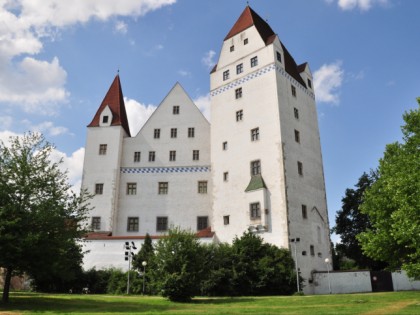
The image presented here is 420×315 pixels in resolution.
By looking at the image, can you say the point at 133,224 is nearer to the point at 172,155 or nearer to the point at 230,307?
the point at 172,155

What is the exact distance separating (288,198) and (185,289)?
1420cm

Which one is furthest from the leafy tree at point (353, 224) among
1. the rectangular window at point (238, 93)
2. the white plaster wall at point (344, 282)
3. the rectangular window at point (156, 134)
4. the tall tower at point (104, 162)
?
the tall tower at point (104, 162)

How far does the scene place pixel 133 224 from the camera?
126 ft

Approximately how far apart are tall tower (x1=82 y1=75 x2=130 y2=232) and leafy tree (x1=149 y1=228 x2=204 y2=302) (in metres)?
17.5

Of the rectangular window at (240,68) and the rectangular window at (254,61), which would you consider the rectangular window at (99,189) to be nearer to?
the rectangular window at (240,68)

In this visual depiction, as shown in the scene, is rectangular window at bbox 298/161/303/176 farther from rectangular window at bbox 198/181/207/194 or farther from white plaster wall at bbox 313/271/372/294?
rectangular window at bbox 198/181/207/194

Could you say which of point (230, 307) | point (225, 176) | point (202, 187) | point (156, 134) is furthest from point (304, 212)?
point (230, 307)

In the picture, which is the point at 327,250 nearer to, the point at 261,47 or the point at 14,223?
the point at 261,47

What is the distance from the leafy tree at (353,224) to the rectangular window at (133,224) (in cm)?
2268

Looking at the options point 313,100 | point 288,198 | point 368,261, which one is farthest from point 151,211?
point 368,261

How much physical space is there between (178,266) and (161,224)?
17.8 metres

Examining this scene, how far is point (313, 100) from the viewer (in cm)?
4047

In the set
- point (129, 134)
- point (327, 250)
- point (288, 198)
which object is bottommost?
point (327, 250)

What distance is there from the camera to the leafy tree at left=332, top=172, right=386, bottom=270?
42.0m
